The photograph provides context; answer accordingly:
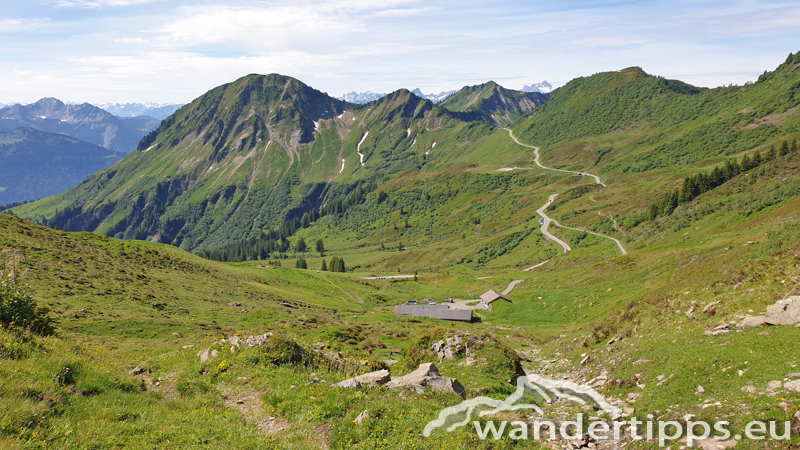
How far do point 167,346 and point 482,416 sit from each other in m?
25.9

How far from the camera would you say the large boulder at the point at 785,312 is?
17.1m

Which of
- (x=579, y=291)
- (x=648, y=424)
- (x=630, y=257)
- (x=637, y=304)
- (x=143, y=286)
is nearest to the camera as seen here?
(x=648, y=424)

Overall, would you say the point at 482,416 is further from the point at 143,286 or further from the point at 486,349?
the point at 143,286

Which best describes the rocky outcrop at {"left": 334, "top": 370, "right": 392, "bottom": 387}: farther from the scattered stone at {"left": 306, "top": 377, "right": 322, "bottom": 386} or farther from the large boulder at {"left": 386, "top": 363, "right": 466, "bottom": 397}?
the scattered stone at {"left": 306, "top": 377, "right": 322, "bottom": 386}

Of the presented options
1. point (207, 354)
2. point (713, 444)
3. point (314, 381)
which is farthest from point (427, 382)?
point (207, 354)

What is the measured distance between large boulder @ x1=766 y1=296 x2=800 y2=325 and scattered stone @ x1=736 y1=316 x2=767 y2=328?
0.23 meters

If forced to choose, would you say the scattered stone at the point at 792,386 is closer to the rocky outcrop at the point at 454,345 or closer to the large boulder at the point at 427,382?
the large boulder at the point at 427,382


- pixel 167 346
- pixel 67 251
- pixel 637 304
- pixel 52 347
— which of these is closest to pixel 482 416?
pixel 52 347

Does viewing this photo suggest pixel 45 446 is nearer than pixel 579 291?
Yes

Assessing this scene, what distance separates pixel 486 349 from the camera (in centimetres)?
2591

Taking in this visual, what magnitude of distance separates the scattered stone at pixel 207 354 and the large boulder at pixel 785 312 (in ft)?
89.0

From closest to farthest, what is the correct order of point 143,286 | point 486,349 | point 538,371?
point 486,349 → point 538,371 → point 143,286

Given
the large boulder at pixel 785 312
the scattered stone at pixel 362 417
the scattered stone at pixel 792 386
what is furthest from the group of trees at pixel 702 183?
the scattered stone at pixel 362 417

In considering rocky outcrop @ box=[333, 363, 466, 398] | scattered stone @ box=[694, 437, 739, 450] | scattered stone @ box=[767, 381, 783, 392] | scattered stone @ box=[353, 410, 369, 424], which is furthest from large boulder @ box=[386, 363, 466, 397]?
scattered stone @ box=[767, 381, 783, 392]
